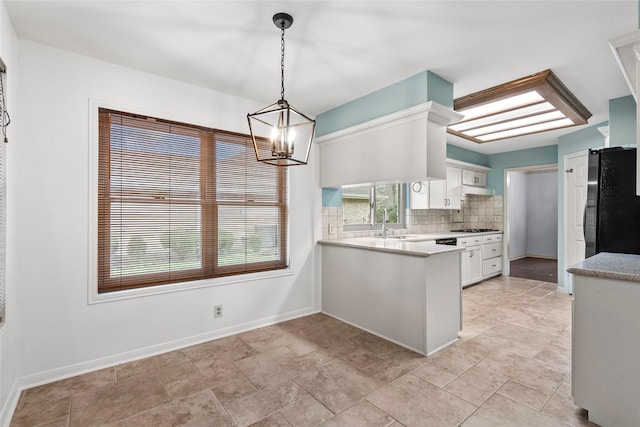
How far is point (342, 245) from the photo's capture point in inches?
137

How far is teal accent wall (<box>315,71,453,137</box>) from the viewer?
2665 millimetres

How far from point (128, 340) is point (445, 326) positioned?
110 inches

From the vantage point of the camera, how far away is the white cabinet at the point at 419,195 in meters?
4.94

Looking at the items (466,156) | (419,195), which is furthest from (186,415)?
(466,156)

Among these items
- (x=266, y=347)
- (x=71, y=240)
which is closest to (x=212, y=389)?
(x=266, y=347)

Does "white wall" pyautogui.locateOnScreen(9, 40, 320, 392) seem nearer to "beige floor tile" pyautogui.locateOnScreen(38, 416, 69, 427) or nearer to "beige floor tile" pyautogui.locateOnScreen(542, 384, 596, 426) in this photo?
"beige floor tile" pyautogui.locateOnScreen(38, 416, 69, 427)

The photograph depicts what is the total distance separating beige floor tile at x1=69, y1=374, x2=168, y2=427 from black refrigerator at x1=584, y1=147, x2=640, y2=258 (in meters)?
3.51

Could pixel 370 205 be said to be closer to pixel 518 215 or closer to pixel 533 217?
pixel 518 215

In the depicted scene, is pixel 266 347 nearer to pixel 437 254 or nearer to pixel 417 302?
pixel 417 302

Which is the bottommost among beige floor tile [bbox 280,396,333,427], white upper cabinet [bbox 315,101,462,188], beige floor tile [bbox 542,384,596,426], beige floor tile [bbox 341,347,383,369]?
beige floor tile [bbox 280,396,333,427]

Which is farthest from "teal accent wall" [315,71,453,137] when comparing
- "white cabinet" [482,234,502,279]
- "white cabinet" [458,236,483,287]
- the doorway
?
the doorway

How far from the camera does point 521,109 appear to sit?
354cm

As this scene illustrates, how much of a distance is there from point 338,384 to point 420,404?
564mm

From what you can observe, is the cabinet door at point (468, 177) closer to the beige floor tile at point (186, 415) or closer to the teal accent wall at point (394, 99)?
the teal accent wall at point (394, 99)
